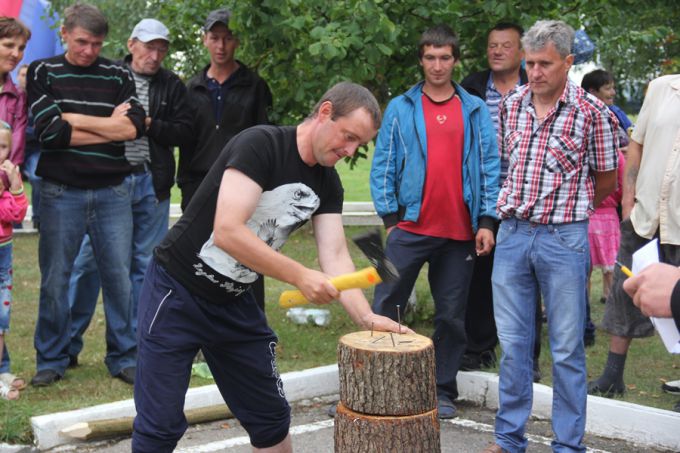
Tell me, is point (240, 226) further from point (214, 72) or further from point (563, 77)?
point (214, 72)

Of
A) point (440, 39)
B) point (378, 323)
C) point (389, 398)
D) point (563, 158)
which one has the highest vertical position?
point (440, 39)

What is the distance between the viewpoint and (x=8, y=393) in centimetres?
593

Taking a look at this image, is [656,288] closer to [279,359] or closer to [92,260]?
[279,359]

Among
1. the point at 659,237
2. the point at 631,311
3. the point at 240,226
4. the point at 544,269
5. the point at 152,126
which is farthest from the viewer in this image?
the point at 152,126

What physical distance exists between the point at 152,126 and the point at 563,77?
114 inches

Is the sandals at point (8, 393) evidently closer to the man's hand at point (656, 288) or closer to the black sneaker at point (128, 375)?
the black sneaker at point (128, 375)

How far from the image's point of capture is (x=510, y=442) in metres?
5.16

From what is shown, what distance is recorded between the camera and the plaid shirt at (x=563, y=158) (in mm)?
5066

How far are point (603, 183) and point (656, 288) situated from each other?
261 centimetres

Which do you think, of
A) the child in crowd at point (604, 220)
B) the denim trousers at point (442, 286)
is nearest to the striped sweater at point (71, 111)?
the denim trousers at point (442, 286)

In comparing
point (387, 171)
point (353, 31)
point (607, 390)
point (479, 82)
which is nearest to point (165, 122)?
point (353, 31)

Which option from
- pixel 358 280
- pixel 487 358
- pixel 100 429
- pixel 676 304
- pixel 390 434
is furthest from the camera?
pixel 487 358

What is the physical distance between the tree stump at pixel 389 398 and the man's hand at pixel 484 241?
4.71 ft

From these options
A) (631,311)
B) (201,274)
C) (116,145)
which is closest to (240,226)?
(201,274)
